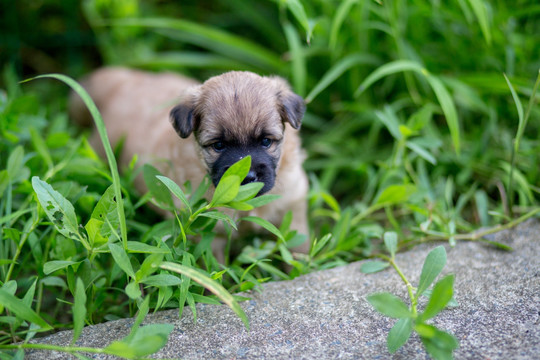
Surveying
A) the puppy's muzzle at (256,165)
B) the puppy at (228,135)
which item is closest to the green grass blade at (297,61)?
the puppy at (228,135)

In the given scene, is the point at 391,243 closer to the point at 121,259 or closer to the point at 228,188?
the point at 228,188

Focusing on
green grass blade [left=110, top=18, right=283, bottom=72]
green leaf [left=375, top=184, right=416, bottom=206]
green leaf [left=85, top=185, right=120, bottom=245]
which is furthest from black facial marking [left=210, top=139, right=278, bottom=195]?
green grass blade [left=110, top=18, right=283, bottom=72]

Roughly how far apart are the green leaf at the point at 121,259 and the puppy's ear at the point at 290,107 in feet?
3.25

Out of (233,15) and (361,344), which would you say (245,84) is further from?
(233,15)

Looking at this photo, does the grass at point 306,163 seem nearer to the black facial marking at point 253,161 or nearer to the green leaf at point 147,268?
the green leaf at point 147,268

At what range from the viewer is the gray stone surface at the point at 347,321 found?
1569 millimetres

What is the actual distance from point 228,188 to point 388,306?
61 cm

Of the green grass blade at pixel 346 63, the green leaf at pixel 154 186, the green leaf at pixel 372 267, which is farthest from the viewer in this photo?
the green grass blade at pixel 346 63

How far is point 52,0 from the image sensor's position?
4.22 m

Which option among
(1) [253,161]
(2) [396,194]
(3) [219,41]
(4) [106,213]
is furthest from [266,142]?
(3) [219,41]

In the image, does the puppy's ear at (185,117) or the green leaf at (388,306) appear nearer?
the green leaf at (388,306)

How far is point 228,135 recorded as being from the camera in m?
2.08

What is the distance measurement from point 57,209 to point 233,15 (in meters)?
2.99

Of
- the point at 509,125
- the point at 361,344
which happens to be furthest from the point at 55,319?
the point at 509,125
